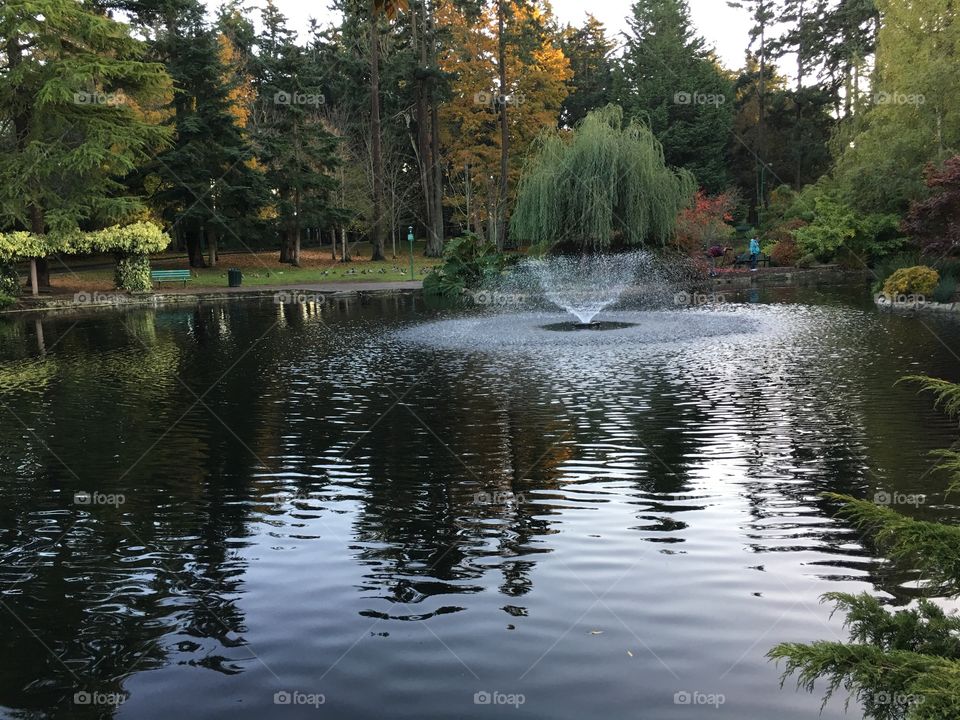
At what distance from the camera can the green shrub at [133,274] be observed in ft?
137

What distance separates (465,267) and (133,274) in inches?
615

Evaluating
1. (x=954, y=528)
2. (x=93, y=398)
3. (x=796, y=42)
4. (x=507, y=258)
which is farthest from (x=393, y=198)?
(x=954, y=528)

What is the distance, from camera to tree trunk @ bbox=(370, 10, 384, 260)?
54562mm

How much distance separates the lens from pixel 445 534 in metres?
8.09

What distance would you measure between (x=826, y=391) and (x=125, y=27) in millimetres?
37628

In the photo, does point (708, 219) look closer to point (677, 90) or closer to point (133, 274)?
point (677, 90)

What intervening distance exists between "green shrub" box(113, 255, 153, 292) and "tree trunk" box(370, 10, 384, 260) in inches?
728

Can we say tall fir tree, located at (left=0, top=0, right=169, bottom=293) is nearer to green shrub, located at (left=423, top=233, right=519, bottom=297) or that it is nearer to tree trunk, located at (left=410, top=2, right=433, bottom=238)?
green shrub, located at (left=423, top=233, right=519, bottom=297)

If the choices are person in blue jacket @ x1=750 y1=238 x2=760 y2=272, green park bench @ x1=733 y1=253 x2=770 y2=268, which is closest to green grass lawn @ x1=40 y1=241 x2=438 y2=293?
green park bench @ x1=733 y1=253 x2=770 y2=268

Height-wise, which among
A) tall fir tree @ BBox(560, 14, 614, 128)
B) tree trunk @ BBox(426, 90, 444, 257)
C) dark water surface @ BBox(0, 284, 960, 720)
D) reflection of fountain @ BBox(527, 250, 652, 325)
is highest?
tall fir tree @ BBox(560, 14, 614, 128)

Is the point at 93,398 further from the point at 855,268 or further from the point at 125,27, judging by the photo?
the point at 855,268

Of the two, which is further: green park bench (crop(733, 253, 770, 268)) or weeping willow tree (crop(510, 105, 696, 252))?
green park bench (crop(733, 253, 770, 268))

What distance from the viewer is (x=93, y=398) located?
51.9 feet

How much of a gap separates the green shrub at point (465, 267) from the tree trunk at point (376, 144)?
54.9 feet
